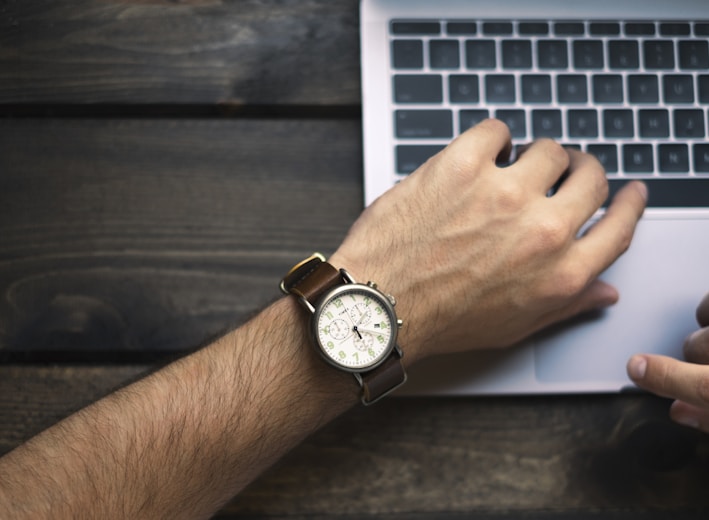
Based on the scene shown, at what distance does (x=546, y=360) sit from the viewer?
2.58 ft

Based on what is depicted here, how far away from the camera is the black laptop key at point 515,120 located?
787 mm

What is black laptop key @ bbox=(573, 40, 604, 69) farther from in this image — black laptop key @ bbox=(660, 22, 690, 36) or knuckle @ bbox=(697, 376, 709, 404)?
knuckle @ bbox=(697, 376, 709, 404)

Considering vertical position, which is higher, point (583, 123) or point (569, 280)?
point (583, 123)

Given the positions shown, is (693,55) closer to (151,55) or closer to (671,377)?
(671,377)

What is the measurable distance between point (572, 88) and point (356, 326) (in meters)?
0.37

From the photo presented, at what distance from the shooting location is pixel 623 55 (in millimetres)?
801

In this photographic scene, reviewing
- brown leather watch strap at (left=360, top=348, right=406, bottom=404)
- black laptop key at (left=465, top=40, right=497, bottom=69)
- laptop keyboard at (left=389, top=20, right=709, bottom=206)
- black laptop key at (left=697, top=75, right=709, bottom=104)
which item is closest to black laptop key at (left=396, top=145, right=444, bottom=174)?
laptop keyboard at (left=389, top=20, right=709, bottom=206)

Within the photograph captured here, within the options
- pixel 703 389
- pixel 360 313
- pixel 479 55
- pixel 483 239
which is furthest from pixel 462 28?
pixel 703 389

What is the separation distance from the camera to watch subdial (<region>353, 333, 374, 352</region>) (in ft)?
2.29

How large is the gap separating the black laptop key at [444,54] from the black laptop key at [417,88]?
0.02 metres

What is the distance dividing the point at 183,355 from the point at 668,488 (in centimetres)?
58

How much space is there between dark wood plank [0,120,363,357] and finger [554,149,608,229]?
241 mm

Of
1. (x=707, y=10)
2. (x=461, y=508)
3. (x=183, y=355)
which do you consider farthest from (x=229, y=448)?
(x=707, y=10)

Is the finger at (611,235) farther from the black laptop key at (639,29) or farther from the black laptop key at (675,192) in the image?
the black laptop key at (639,29)
